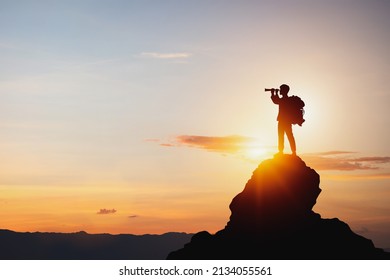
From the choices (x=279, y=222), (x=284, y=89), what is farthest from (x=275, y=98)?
(x=279, y=222)

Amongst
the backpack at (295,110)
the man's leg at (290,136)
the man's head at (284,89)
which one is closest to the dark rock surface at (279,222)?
the man's leg at (290,136)

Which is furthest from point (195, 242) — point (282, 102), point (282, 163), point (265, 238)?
point (282, 102)

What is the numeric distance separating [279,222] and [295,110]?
25.8ft

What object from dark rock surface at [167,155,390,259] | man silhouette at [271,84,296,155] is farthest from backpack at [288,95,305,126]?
dark rock surface at [167,155,390,259]

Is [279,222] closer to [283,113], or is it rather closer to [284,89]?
[283,113]

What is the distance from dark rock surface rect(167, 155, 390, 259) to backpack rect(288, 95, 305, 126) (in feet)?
9.00

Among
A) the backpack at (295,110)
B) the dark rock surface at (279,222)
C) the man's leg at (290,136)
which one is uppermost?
the backpack at (295,110)

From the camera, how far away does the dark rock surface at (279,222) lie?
4128 cm

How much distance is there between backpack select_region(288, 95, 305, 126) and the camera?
40.6 meters

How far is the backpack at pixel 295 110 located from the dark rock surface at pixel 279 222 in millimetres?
2744

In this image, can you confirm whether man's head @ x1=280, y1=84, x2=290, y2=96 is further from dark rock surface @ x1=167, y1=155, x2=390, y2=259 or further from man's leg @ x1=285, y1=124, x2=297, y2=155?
dark rock surface @ x1=167, y1=155, x2=390, y2=259

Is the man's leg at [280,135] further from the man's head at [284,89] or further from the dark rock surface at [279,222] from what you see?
the man's head at [284,89]
